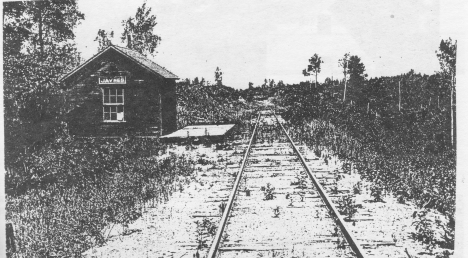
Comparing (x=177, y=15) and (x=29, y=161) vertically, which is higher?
(x=177, y=15)

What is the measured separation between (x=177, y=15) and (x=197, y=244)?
134 inches

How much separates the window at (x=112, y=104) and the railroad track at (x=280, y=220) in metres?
3.13

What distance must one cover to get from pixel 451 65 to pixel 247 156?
488 cm

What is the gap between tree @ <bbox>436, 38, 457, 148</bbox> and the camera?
5.23m

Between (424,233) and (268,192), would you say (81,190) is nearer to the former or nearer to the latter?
(268,192)

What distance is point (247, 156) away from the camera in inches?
366

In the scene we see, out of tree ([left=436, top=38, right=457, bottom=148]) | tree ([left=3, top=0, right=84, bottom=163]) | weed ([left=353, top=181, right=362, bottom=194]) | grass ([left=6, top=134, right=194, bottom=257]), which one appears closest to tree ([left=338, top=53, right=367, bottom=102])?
tree ([left=436, top=38, right=457, bottom=148])

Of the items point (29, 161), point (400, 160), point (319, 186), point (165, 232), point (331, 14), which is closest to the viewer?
point (165, 232)

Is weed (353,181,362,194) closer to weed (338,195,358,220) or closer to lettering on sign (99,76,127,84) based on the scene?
weed (338,195,358,220)

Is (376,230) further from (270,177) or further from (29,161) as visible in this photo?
(29,161)

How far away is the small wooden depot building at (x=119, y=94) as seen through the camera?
8453 mm

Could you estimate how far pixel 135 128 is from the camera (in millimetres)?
9320

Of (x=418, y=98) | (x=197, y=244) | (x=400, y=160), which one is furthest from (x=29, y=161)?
(x=418, y=98)

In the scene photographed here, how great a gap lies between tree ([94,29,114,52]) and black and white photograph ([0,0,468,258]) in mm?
48
